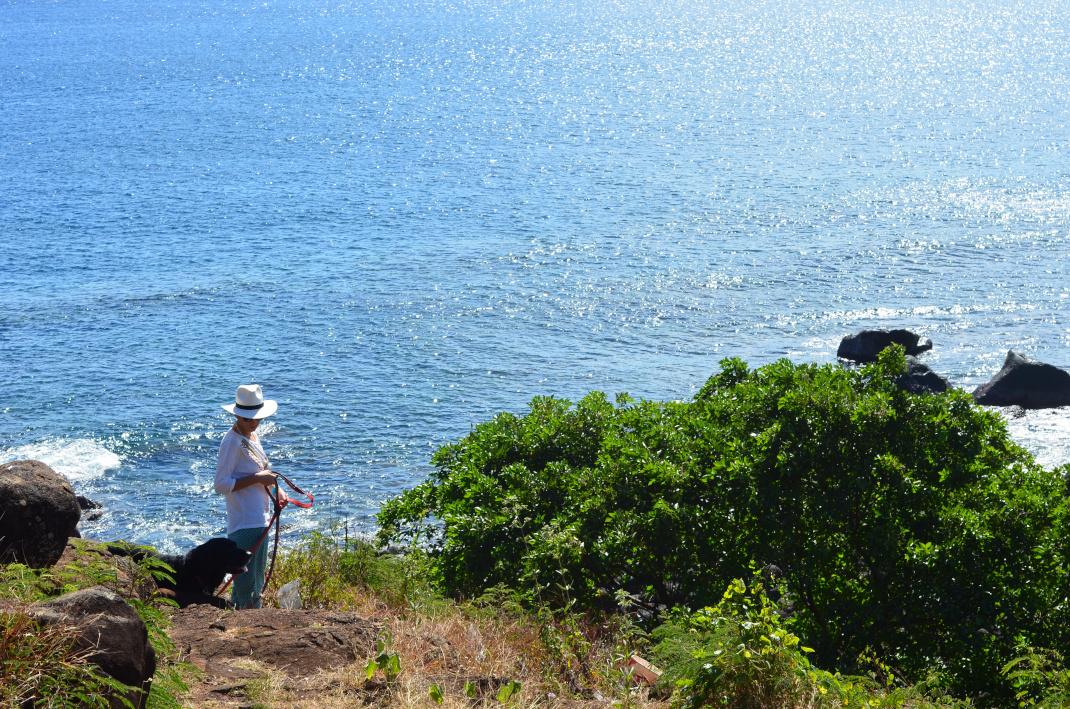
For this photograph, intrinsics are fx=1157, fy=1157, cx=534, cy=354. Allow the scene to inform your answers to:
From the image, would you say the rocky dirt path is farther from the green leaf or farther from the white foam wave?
the white foam wave

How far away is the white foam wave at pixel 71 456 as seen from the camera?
29.8 metres

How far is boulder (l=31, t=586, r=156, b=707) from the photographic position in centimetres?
620

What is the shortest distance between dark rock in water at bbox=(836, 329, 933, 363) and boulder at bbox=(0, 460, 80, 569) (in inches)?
1209

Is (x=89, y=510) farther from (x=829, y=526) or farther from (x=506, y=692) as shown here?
(x=506, y=692)

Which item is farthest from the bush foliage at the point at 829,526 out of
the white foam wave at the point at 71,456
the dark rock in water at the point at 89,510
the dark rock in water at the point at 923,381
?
the dark rock in water at the point at 923,381

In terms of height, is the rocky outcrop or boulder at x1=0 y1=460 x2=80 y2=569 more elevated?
boulder at x1=0 y1=460 x2=80 y2=569

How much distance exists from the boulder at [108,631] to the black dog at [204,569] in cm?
453

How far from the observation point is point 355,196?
63.8 metres

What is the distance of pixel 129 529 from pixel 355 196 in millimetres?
39124

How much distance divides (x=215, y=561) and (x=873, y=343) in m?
30.1

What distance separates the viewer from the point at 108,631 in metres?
6.32

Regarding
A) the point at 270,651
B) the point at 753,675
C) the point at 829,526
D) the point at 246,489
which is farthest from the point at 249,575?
the point at 829,526

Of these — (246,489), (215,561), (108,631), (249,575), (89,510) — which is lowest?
(89,510)

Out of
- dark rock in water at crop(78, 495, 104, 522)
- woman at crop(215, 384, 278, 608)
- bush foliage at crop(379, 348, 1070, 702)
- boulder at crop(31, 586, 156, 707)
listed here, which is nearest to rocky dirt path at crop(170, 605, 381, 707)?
woman at crop(215, 384, 278, 608)
